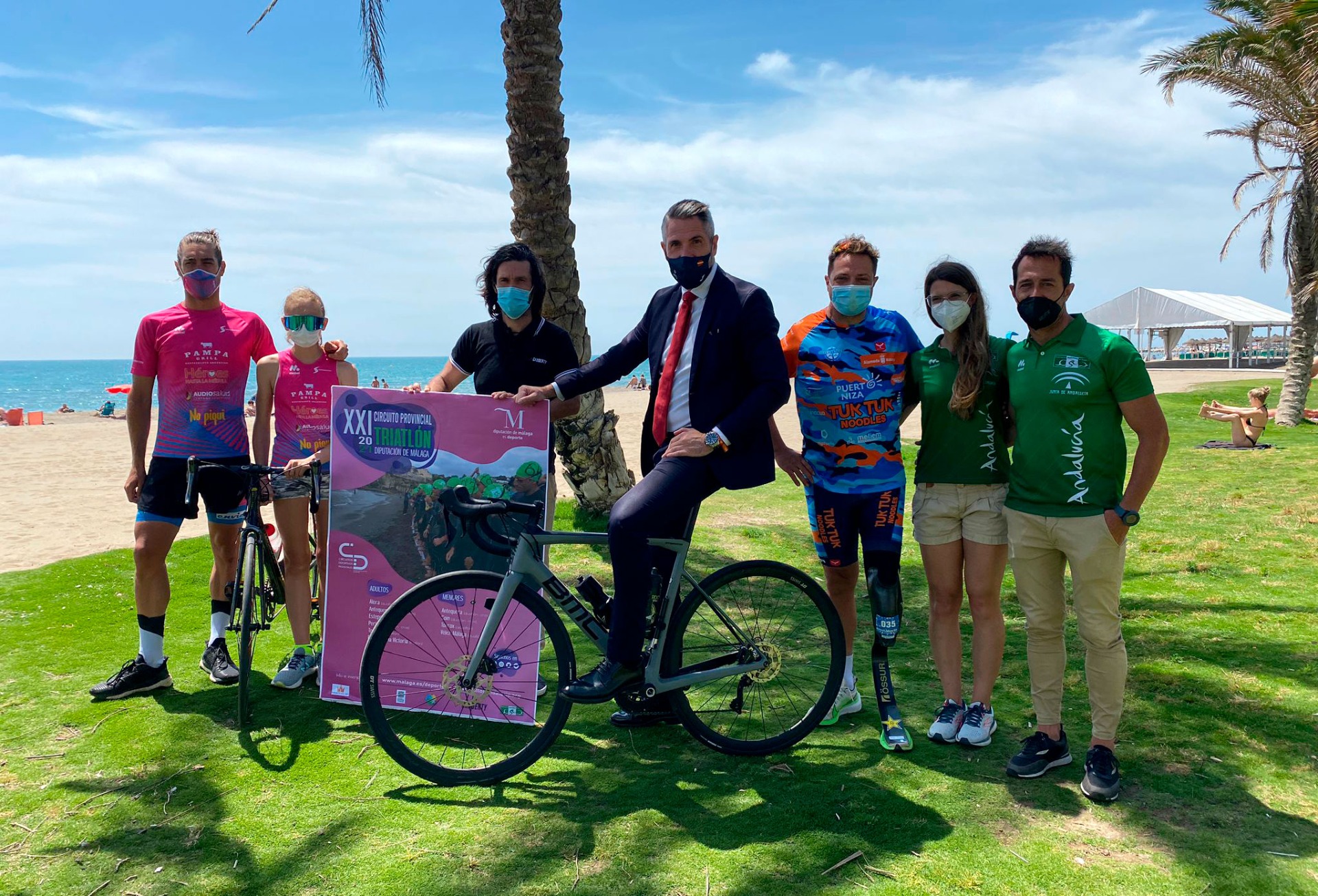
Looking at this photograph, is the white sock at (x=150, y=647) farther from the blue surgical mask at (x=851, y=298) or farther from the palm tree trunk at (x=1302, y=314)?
the palm tree trunk at (x=1302, y=314)

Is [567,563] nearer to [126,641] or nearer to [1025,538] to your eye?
[126,641]

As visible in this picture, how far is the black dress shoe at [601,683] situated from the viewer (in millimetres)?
3896

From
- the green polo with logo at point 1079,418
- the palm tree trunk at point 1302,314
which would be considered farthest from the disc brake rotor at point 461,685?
the palm tree trunk at point 1302,314

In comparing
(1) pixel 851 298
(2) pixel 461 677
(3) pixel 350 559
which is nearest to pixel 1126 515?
(1) pixel 851 298

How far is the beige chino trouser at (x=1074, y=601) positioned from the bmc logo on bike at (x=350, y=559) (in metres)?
3.05

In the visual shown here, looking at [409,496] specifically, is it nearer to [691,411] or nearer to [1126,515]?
[691,411]

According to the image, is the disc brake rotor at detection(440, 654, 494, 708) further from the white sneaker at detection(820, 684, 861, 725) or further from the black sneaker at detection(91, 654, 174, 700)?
the black sneaker at detection(91, 654, 174, 700)

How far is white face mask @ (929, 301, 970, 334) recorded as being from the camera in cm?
410

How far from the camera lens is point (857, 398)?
425 cm

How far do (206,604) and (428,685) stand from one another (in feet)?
11.3

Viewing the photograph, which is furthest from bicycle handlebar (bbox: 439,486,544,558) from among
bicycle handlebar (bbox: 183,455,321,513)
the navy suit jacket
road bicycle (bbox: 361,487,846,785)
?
bicycle handlebar (bbox: 183,455,321,513)

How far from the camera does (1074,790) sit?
3.79 metres

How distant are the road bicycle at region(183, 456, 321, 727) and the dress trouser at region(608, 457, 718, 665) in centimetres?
179

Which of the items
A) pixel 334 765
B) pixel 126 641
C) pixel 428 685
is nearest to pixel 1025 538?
pixel 428 685
